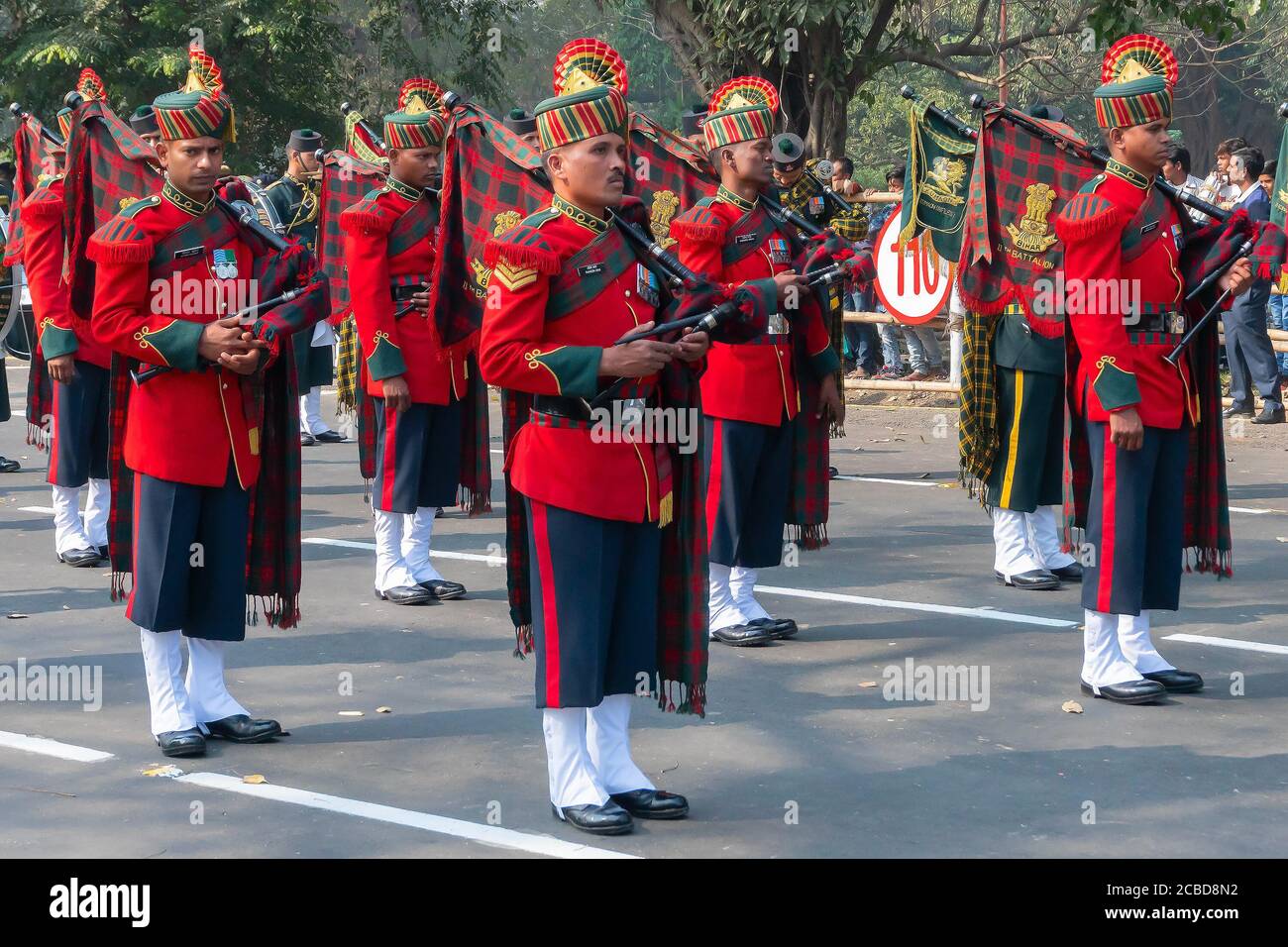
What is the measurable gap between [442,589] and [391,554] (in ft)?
0.98

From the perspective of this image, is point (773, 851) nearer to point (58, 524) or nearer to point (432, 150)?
point (432, 150)

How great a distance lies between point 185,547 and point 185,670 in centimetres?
94

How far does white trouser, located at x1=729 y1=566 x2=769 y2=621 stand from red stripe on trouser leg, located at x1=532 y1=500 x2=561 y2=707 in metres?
2.49

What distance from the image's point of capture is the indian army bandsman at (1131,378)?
647 cm

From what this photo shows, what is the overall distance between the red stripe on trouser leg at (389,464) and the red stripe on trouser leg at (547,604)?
3.33m

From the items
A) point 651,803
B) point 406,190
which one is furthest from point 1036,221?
point 651,803

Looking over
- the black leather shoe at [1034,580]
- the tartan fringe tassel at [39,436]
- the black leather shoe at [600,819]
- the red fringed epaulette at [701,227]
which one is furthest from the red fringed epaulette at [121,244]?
the tartan fringe tassel at [39,436]

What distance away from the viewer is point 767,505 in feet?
25.5

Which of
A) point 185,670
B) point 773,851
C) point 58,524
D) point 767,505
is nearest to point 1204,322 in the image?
point 767,505

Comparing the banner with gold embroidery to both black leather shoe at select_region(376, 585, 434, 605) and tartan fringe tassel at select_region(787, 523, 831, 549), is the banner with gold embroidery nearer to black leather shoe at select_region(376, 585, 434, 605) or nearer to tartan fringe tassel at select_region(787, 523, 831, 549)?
tartan fringe tassel at select_region(787, 523, 831, 549)

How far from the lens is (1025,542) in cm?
873

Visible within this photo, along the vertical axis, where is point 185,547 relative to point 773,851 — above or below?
above

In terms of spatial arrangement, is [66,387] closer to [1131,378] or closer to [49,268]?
[49,268]

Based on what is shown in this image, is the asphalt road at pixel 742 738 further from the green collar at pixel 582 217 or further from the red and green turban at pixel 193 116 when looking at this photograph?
the red and green turban at pixel 193 116
